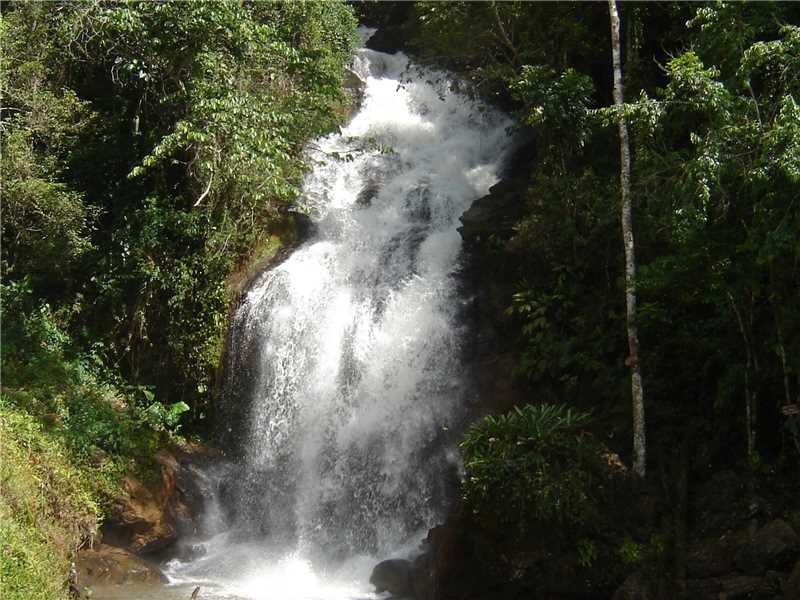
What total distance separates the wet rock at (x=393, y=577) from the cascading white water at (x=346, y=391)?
26cm

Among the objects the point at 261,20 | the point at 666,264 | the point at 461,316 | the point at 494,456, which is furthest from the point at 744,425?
the point at 261,20

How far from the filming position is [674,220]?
29.9ft

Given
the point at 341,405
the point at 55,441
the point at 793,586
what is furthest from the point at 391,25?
the point at 793,586

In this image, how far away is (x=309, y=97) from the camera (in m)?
17.2

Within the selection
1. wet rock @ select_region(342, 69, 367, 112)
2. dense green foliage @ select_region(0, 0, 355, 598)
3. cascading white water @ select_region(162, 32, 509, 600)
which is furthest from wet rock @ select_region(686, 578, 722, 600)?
wet rock @ select_region(342, 69, 367, 112)

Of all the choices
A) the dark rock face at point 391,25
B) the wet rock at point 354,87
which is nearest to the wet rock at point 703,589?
the wet rock at point 354,87

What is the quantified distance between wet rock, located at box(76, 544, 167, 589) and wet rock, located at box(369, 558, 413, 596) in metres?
3.10

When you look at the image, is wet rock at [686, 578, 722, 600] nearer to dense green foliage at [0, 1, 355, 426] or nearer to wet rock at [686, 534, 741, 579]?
wet rock at [686, 534, 741, 579]

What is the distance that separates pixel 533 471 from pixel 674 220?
11.6ft

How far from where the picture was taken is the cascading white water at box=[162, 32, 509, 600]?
12.1 meters

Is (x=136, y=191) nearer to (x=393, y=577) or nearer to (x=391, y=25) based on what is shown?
(x=393, y=577)

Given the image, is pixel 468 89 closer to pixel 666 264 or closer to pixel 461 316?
pixel 461 316

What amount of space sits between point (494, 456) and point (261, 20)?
12708 mm

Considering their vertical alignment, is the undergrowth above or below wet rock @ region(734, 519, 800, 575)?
above
